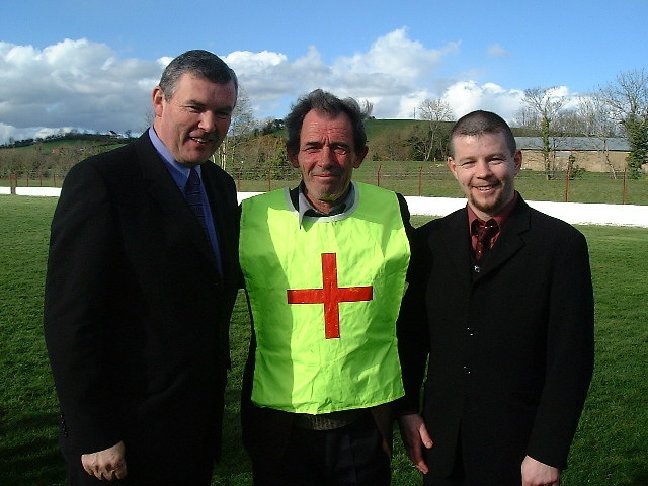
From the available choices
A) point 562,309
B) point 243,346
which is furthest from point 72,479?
point 243,346

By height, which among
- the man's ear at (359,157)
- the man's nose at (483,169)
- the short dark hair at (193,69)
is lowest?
the man's nose at (483,169)

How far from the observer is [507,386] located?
2.37 meters

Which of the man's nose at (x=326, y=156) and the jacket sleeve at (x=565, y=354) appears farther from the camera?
the man's nose at (x=326, y=156)

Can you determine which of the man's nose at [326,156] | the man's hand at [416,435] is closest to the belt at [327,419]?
the man's hand at [416,435]

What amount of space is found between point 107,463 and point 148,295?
0.57 meters

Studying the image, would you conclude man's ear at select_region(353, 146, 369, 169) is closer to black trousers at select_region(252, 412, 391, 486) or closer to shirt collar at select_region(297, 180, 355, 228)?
shirt collar at select_region(297, 180, 355, 228)

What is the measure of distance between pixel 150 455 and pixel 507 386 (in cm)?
129

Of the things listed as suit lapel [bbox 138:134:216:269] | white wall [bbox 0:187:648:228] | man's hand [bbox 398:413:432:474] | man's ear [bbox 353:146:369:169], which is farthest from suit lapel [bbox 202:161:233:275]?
white wall [bbox 0:187:648:228]

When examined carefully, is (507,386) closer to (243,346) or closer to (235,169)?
(243,346)

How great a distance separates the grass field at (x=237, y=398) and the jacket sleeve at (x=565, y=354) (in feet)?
6.21

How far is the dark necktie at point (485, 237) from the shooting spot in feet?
8.06

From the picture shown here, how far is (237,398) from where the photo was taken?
5.18 m

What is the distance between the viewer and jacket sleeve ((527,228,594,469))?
227 centimetres

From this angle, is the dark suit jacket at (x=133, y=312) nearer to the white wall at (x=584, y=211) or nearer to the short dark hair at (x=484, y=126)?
the short dark hair at (x=484, y=126)
